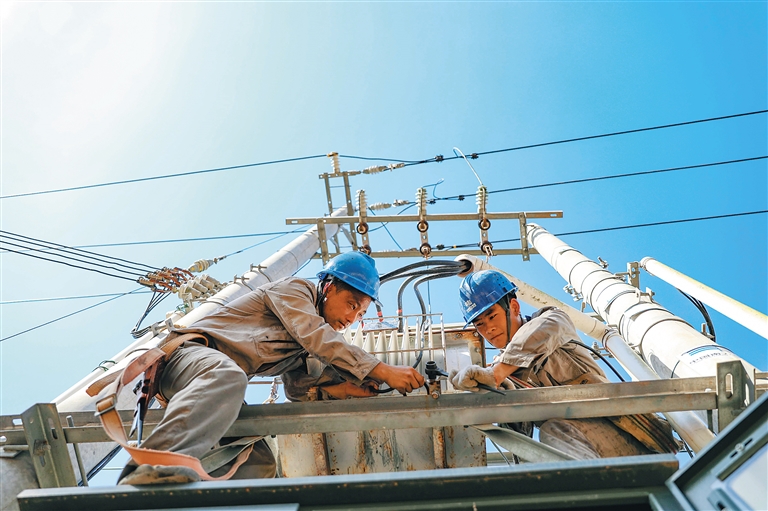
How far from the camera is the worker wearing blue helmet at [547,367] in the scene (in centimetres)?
322

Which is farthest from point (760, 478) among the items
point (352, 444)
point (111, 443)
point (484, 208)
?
point (484, 208)

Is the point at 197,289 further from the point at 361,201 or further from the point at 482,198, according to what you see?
the point at 482,198

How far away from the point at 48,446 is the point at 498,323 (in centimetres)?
319

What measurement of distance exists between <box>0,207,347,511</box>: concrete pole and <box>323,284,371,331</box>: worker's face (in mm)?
1199

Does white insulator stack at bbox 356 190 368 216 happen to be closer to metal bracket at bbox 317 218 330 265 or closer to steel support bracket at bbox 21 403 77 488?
metal bracket at bbox 317 218 330 265

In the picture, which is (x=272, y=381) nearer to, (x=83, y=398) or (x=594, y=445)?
(x=83, y=398)

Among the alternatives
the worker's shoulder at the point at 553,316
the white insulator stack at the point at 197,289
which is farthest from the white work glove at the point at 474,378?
the white insulator stack at the point at 197,289

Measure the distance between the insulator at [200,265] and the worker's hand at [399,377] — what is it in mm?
5203

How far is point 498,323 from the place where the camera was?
440 cm

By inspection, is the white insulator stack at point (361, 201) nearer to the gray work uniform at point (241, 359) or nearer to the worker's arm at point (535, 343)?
the gray work uniform at point (241, 359)

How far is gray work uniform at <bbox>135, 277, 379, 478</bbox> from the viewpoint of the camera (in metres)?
2.61

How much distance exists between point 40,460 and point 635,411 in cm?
334

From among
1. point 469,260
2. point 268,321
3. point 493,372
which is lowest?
point 493,372

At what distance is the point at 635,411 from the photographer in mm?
2996
